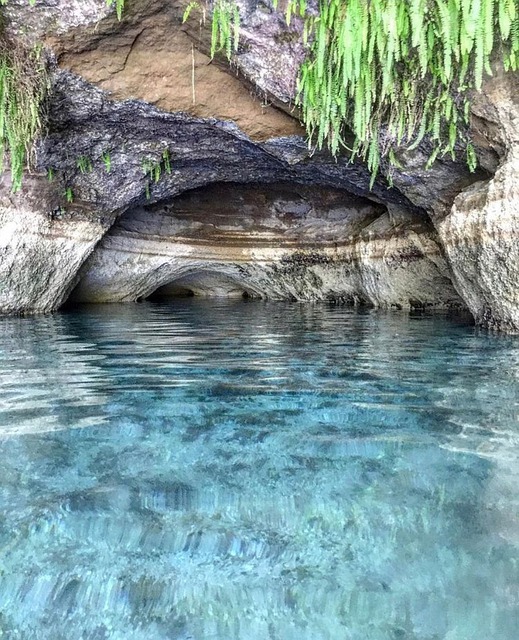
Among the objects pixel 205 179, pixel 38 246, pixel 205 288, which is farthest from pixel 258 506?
pixel 205 288

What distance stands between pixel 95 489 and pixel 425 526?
141 centimetres

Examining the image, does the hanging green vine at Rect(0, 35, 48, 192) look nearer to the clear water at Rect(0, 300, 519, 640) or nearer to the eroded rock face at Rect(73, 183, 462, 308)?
the clear water at Rect(0, 300, 519, 640)

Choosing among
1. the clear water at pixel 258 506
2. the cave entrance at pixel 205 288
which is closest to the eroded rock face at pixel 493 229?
the clear water at pixel 258 506

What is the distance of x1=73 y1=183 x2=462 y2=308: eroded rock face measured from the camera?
11.6 metres

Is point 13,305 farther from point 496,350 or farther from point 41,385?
point 496,350

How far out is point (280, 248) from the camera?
1472cm

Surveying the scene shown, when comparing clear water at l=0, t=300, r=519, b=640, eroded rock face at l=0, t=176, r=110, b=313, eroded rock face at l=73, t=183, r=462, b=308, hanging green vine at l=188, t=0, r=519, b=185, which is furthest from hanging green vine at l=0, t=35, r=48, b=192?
eroded rock face at l=73, t=183, r=462, b=308

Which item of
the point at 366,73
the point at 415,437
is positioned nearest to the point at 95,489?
the point at 415,437

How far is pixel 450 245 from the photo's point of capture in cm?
751

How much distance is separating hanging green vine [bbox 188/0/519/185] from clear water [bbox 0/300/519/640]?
2.93m

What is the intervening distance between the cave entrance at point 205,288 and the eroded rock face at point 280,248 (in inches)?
64.0

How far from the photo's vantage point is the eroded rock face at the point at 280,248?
38.2 feet

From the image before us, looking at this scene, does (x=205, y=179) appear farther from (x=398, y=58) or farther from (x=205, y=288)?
(x=205, y=288)

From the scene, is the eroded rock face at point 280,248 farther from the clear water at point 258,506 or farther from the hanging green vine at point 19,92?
the clear water at point 258,506
